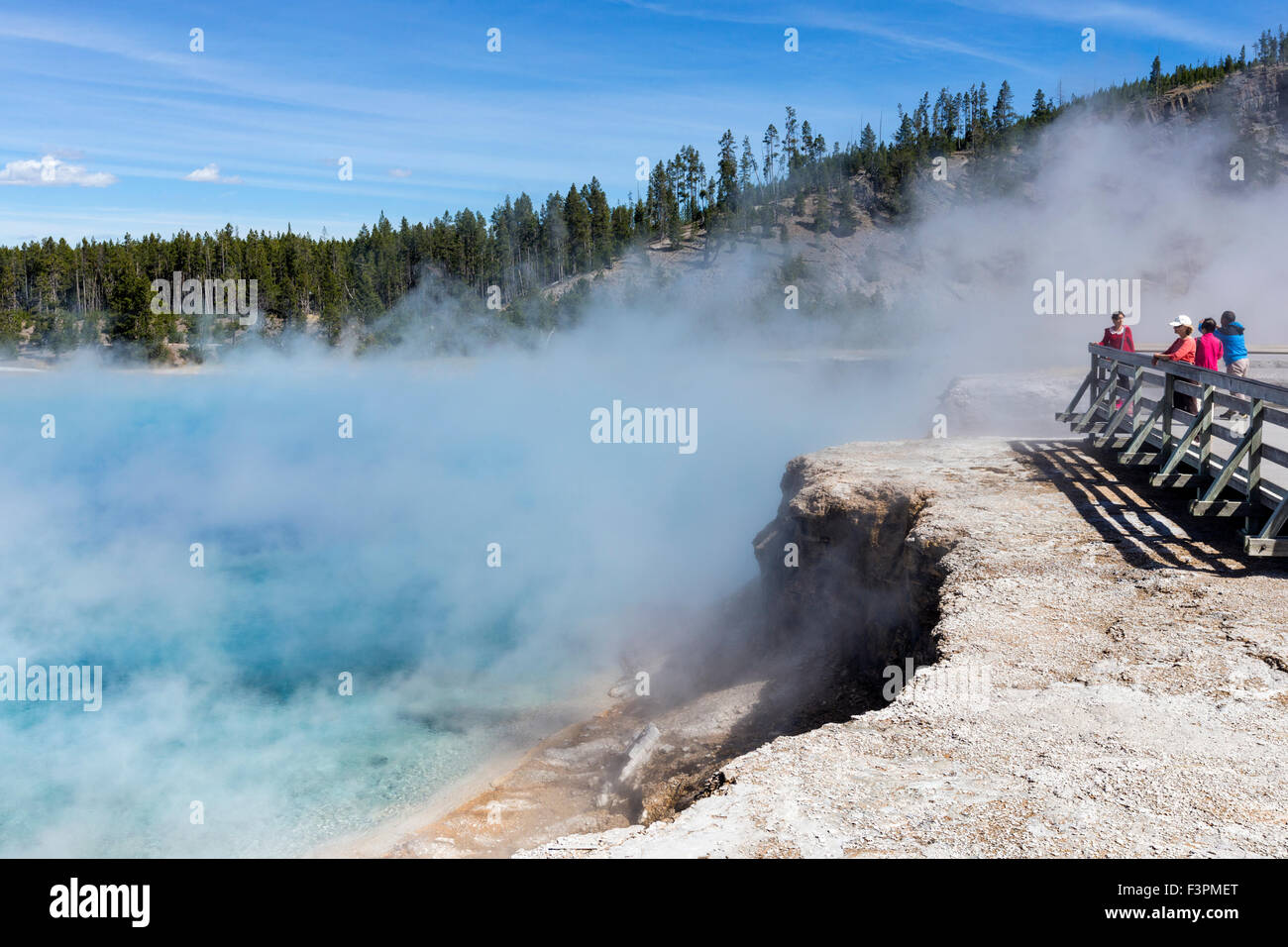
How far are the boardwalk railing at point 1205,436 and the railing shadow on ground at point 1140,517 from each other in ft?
0.50

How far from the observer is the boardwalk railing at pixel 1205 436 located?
23.2 ft

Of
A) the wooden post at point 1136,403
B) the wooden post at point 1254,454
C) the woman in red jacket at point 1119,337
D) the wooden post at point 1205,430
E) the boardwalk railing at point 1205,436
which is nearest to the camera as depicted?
the boardwalk railing at point 1205,436

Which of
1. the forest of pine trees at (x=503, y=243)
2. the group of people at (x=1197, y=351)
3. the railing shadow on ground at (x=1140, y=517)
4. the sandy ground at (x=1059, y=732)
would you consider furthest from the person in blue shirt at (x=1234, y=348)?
the forest of pine trees at (x=503, y=243)

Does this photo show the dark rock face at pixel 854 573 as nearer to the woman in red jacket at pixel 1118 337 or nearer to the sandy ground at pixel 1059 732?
the sandy ground at pixel 1059 732

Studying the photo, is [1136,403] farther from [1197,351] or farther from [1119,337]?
[1119,337]

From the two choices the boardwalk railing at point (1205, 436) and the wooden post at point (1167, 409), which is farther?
the wooden post at point (1167, 409)

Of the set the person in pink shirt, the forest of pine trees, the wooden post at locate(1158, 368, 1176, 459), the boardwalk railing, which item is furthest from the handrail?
the forest of pine trees

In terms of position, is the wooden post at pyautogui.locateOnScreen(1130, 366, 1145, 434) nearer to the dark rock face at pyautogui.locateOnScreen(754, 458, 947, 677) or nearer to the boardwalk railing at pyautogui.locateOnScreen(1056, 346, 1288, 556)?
the boardwalk railing at pyautogui.locateOnScreen(1056, 346, 1288, 556)

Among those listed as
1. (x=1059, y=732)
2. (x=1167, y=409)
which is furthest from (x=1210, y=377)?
(x=1059, y=732)

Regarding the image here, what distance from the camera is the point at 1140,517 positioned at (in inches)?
315

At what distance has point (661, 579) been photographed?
60.6 ft

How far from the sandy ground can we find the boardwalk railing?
30 cm

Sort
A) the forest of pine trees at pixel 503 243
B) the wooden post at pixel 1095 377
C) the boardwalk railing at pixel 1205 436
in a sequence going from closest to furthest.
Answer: the boardwalk railing at pixel 1205 436
the wooden post at pixel 1095 377
the forest of pine trees at pixel 503 243

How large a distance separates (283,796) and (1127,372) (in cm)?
1131
